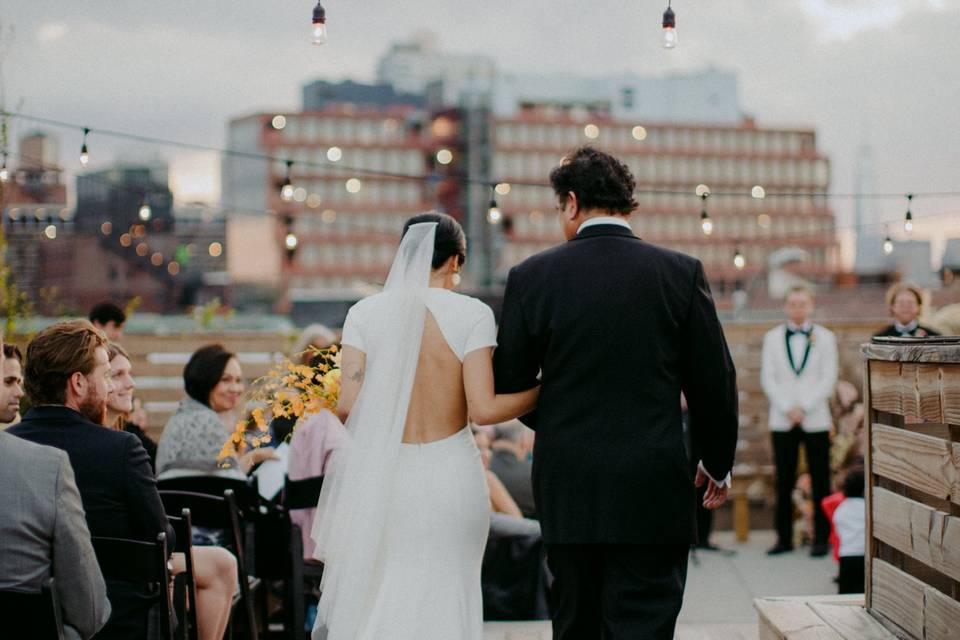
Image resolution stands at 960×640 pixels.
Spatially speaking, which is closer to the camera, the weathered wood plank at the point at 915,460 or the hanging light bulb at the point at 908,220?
the weathered wood plank at the point at 915,460

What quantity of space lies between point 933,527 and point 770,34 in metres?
65.1

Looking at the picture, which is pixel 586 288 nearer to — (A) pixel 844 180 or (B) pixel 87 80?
(B) pixel 87 80

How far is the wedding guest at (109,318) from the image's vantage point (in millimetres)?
6785

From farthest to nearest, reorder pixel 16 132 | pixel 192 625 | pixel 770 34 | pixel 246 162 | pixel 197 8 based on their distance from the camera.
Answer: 1. pixel 246 162
2. pixel 770 34
3. pixel 197 8
4. pixel 16 132
5. pixel 192 625

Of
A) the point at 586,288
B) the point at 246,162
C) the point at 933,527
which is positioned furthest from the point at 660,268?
the point at 246,162

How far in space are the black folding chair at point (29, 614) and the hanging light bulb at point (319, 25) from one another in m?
2.80

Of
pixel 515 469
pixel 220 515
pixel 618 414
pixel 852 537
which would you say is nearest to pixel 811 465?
pixel 852 537

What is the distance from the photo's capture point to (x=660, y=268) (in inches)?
120

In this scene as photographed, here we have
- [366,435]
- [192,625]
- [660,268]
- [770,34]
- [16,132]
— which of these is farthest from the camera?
[770,34]

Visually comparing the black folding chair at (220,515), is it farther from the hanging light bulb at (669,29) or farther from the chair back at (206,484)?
the hanging light bulb at (669,29)

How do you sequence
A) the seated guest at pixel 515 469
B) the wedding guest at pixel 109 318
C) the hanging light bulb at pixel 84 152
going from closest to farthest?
the seated guest at pixel 515 469, the wedding guest at pixel 109 318, the hanging light bulb at pixel 84 152

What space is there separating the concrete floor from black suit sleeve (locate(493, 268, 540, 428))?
1861 mm

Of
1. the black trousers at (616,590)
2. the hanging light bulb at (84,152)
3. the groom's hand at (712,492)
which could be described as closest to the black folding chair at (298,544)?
the black trousers at (616,590)

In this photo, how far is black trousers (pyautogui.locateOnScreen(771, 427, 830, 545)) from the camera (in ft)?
25.4
